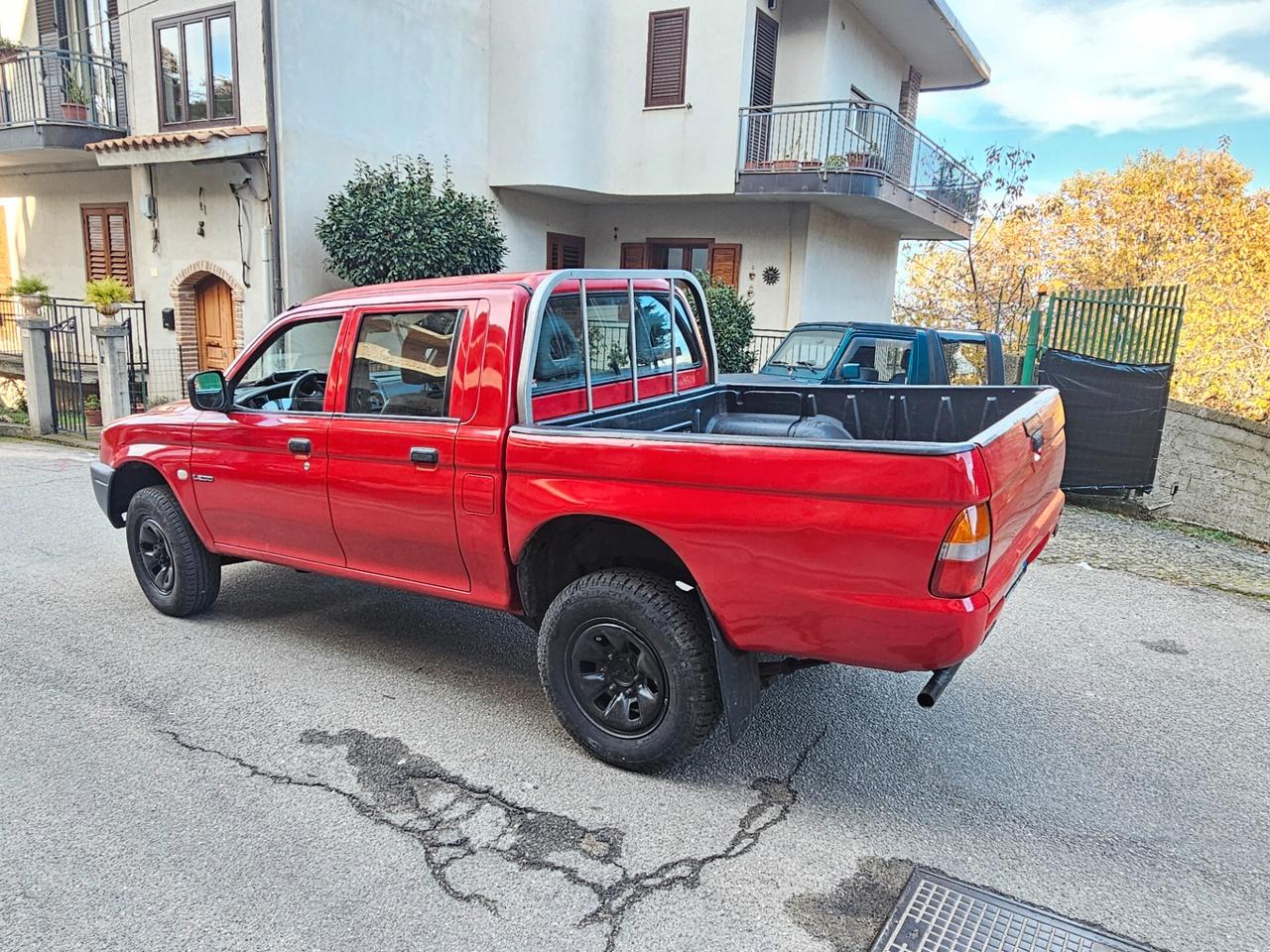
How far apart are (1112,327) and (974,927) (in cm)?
806

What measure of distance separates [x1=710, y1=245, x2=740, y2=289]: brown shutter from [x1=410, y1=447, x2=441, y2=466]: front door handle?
13.1 meters

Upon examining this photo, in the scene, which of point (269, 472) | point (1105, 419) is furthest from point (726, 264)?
point (269, 472)

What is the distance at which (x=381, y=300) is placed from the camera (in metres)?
4.16

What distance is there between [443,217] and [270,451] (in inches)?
348

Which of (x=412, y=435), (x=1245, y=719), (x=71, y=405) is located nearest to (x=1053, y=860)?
(x=1245, y=719)

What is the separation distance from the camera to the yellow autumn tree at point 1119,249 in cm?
2434

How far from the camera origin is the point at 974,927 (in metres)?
2.65

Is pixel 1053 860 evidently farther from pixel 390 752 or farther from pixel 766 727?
pixel 390 752

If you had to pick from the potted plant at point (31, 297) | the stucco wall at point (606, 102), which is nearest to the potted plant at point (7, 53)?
the potted plant at point (31, 297)

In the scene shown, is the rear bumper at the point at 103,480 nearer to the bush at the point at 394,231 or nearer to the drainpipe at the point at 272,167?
the bush at the point at 394,231

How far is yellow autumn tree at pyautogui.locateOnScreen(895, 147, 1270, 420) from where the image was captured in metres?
24.3

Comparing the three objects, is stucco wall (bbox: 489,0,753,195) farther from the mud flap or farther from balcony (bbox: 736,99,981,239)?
the mud flap

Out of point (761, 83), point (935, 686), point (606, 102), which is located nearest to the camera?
point (935, 686)

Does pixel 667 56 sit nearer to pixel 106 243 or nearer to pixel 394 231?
pixel 394 231
